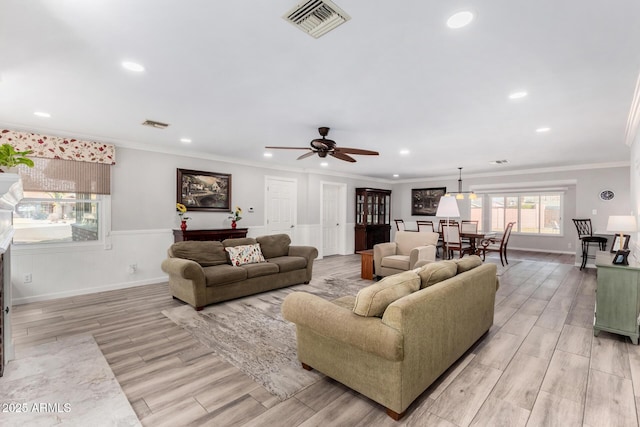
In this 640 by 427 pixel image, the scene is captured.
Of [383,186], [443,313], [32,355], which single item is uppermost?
[383,186]

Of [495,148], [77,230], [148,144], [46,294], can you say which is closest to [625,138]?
[495,148]

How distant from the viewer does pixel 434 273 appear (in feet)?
7.66

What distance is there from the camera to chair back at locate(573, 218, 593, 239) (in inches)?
261

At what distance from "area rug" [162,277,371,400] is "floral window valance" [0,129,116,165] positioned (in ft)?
8.63

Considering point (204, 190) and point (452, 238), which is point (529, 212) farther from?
point (204, 190)

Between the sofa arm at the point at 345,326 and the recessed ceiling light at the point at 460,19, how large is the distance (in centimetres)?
181

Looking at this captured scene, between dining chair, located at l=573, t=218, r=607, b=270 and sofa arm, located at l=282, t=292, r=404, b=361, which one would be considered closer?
sofa arm, located at l=282, t=292, r=404, b=361

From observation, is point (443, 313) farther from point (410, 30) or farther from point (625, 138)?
point (625, 138)

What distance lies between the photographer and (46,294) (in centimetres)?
423

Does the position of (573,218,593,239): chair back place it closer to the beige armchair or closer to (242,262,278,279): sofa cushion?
the beige armchair

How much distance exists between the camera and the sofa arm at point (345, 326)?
1.74 m

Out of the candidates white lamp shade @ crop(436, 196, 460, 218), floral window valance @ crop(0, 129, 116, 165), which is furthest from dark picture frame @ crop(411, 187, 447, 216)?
floral window valance @ crop(0, 129, 116, 165)

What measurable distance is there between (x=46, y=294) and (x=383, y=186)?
8.62 meters

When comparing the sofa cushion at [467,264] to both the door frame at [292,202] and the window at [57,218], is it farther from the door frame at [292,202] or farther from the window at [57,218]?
the window at [57,218]
